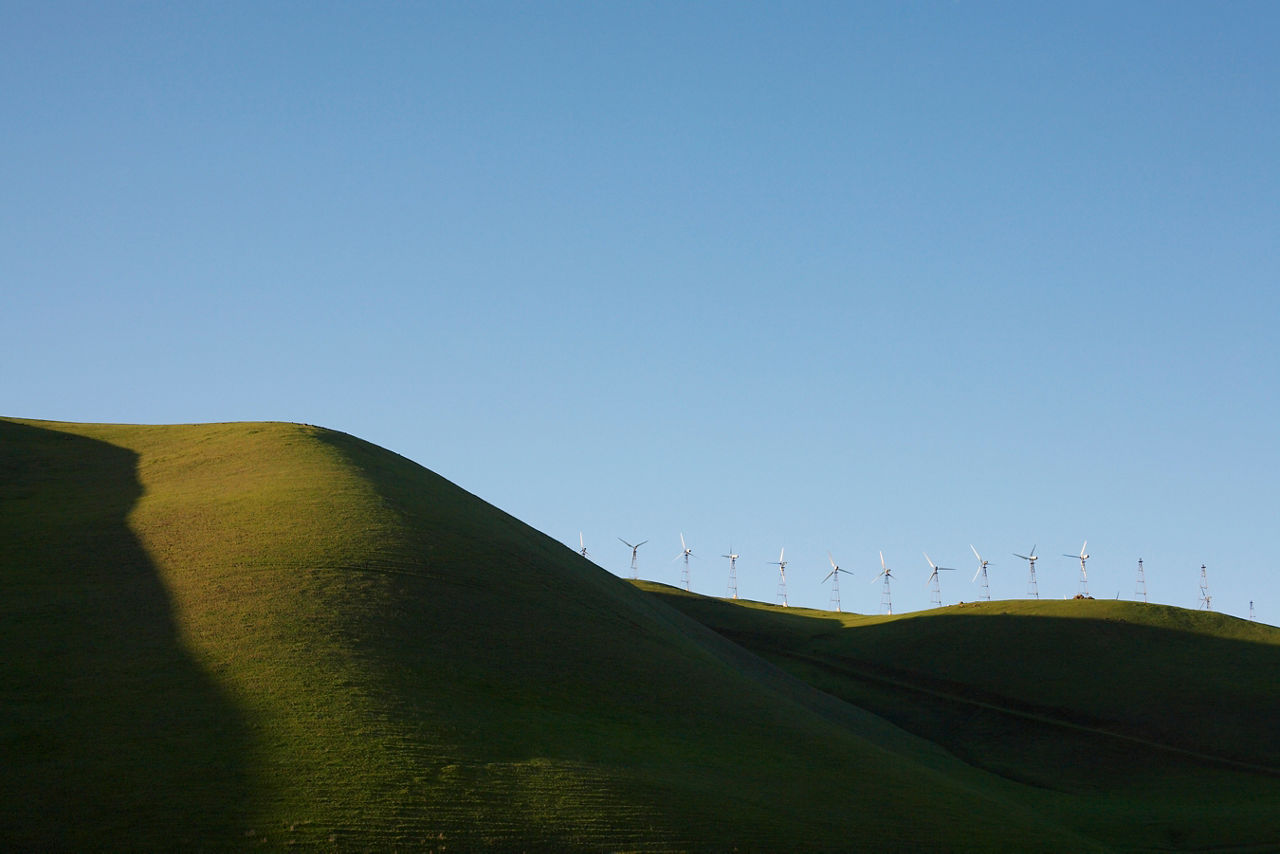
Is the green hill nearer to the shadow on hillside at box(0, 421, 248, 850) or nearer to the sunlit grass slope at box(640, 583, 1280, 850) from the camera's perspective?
the shadow on hillside at box(0, 421, 248, 850)

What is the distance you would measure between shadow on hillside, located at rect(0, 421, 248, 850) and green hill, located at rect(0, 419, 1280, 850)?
11 cm

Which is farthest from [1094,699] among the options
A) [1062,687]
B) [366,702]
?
[366,702]

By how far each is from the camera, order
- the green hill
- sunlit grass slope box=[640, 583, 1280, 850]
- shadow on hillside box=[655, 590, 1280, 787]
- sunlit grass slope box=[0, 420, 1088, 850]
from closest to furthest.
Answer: sunlit grass slope box=[0, 420, 1088, 850] → the green hill → sunlit grass slope box=[640, 583, 1280, 850] → shadow on hillside box=[655, 590, 1280, 787]

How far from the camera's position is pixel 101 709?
3678 centimetres

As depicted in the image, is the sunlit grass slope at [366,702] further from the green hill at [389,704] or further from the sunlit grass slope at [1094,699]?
the sunlit grass slope at [1094,699]

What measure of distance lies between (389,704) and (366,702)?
851 millimetres

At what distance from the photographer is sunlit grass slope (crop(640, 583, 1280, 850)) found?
6856cm

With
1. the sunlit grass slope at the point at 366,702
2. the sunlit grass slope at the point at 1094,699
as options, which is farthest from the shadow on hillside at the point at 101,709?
the sunlit grass slope at the point at 1094,699

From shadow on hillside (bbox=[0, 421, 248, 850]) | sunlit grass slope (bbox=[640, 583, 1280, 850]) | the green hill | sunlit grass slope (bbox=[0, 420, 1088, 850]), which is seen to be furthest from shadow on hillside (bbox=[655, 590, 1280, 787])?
shadow on hillside (bbox=[0, 421, 248, 850])

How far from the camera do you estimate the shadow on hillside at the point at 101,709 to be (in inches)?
1204

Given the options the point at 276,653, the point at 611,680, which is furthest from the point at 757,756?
the point at 276,653

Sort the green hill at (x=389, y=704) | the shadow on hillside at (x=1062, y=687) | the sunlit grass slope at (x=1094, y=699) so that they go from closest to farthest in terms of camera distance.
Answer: the green hill at (x=389, y=704), the sunlit grass slope at (x=1094, y=699), the shadow on hillside at (x=1062, y=687)

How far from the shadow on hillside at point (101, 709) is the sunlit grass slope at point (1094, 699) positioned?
46165 mm

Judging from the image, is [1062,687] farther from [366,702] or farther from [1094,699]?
[366,702]
